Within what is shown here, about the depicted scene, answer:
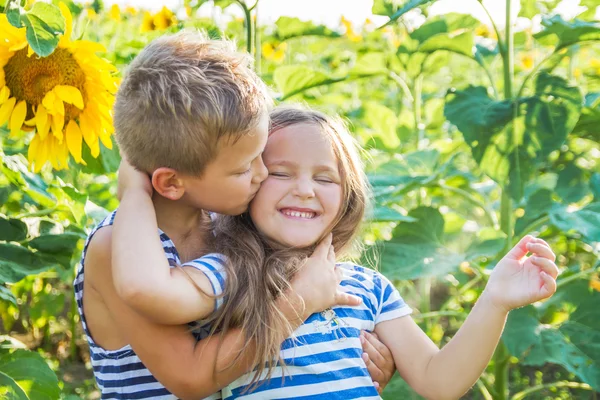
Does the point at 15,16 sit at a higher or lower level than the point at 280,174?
higher

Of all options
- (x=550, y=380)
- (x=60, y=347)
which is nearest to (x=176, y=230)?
(x=60, y=347)

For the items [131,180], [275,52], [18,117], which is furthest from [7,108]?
[275,52]

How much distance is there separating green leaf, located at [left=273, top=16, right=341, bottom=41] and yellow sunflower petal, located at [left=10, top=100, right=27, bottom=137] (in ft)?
2.42

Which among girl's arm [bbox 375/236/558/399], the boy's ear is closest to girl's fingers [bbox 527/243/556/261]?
girl's arm [bbox 375/236/558/399]

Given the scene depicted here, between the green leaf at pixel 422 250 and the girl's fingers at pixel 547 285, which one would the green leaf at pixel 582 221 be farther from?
the girl's fingers at pixel 547 285

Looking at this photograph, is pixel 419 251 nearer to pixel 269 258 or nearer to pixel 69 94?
pixel 269 258

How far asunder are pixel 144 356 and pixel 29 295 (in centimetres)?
196

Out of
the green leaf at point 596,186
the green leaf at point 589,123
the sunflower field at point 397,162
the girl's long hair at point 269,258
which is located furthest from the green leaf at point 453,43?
the girl's long hair at point 269,258

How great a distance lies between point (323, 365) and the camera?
4.15 ft

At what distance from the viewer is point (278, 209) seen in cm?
132

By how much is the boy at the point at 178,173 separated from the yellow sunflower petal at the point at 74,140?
15.3 inches

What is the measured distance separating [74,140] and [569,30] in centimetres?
107

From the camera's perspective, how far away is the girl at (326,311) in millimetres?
1222

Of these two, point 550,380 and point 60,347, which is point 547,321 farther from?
point 60,347
